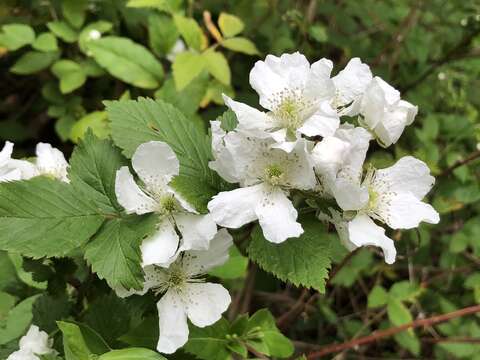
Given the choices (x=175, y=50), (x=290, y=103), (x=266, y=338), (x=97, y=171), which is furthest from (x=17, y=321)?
(x=175, y=50)

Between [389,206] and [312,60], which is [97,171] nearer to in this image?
[389,206]

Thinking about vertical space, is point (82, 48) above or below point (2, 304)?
above

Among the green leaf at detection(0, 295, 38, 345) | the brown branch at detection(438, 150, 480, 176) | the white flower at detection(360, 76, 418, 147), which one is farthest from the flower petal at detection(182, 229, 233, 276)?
the brown branch at detection(438, 150, 480, 176)

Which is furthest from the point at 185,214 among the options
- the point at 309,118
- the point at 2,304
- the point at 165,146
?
the point at 2,304

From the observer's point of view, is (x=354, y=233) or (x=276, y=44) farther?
(x=276, y=44)

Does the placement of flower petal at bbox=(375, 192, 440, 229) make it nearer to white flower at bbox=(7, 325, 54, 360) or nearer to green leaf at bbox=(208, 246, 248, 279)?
green leaf at bbox=(208, 246, 248, 279)

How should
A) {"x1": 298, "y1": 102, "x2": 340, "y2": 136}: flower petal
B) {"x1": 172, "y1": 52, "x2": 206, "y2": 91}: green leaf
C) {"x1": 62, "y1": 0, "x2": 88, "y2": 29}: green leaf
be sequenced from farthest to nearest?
{"x1": 62, "y1": 0, "x2": 88, "y2": 29}: green leaf
{"x1": 172, "y1": 52, "x2": 206, "y2": 91}: green leaf
{"x1": 298, "y1": 102, "x2": 340, "y2": 136}: flower petal

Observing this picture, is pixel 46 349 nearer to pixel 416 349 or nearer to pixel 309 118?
pixel 309 118
